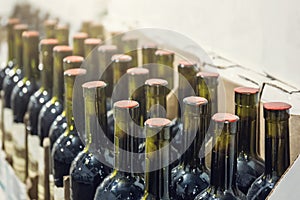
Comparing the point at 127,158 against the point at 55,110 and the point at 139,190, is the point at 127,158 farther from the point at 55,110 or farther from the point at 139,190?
the point at 55,110

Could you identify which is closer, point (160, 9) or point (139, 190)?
point (139, 190)

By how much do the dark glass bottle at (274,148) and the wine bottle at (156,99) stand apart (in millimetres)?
173

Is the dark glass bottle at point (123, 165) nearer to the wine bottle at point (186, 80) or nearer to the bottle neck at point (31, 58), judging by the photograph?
the wine bottle at point (186, 80)

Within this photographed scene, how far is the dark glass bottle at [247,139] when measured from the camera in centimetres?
85

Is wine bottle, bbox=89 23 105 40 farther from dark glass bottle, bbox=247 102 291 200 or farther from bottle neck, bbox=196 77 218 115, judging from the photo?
dark glass bottle, bbox=247 102 291 200

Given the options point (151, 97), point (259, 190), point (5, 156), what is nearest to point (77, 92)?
point (151, 97)

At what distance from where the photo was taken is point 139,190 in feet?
2.82

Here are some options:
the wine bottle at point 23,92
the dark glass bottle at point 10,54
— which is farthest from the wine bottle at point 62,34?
the dark glass bottle at point 10,54

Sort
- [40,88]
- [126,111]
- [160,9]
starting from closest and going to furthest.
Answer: [126,111] → [40,88] → [160,9]

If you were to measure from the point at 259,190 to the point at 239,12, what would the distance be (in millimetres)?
436

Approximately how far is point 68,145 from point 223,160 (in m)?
0.37

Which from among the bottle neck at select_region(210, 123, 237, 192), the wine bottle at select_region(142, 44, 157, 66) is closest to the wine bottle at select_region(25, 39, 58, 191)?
the wine bottle at select_region(142, 44, 157, 66)

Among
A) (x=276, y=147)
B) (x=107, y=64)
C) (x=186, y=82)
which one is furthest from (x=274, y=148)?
(x=107, y=64)

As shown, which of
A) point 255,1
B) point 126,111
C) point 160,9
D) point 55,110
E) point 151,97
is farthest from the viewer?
point 160,9
